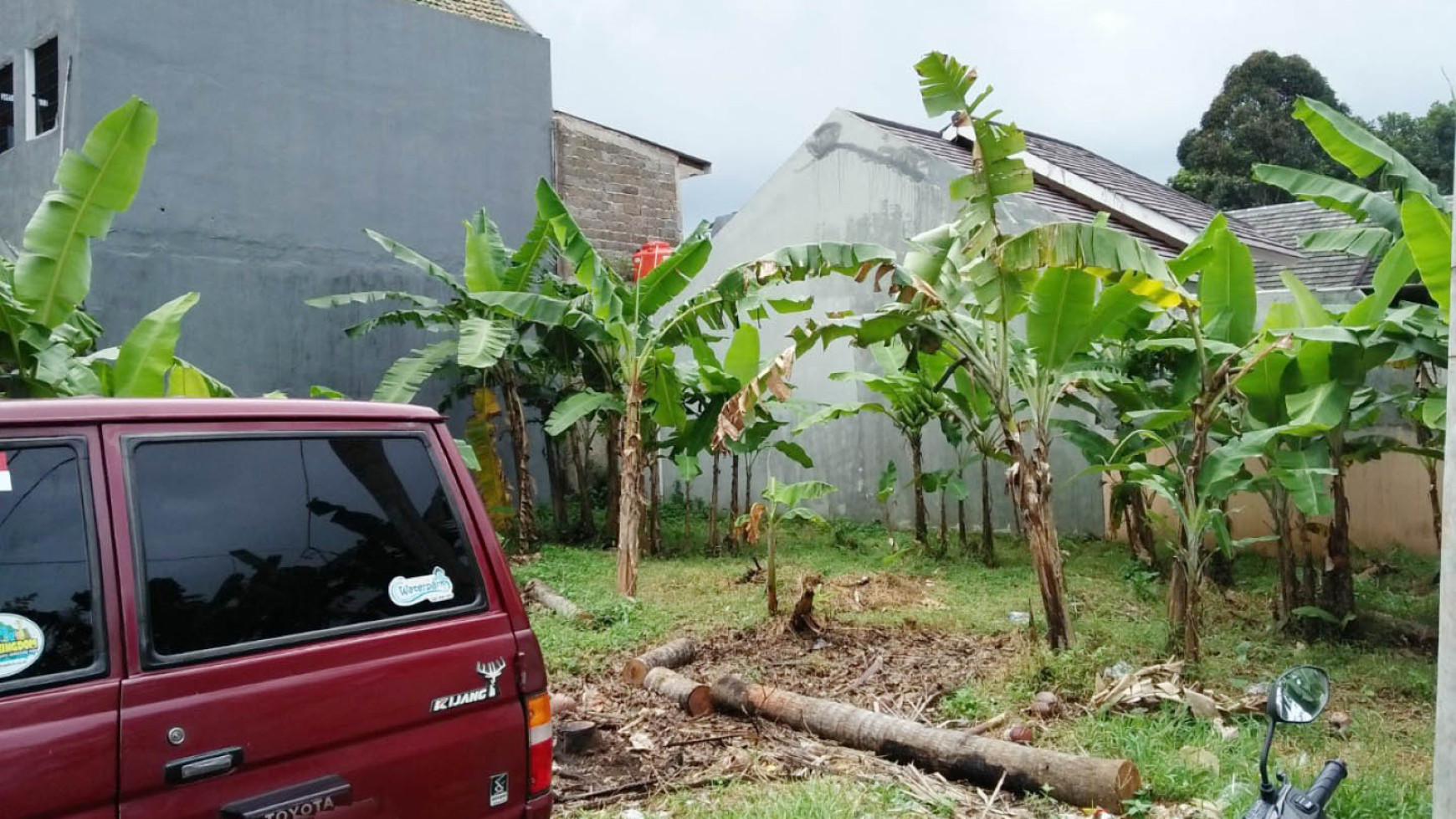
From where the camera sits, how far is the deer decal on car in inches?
117

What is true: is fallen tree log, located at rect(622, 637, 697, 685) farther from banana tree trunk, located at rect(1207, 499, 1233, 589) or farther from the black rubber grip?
banana tree trunk, located at rect(1207, 499, 1233, 589)

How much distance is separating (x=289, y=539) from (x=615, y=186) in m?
13.6

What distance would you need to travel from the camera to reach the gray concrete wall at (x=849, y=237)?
12.8 meters

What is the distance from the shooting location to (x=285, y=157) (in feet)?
41.8

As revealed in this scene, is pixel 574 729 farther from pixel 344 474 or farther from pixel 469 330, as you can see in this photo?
pixel 469 330

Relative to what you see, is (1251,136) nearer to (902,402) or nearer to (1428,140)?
(1428,140)

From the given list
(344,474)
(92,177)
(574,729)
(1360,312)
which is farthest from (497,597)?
(1360,312)

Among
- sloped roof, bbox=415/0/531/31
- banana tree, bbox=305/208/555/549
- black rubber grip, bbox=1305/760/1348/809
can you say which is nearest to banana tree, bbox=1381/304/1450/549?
black rubber grip, bbox=1305/760/1348/809

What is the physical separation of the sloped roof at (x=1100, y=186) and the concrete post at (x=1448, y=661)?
9.52 metres

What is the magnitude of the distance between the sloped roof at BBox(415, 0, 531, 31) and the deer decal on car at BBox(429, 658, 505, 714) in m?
12.9

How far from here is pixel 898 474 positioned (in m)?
13.3

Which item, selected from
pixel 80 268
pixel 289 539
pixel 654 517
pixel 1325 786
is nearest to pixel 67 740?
pixel 289 539

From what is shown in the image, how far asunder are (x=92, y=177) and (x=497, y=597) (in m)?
4.92

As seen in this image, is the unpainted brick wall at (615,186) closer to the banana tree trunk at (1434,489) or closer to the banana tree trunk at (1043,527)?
the banana tree trunk at (1043,527)
